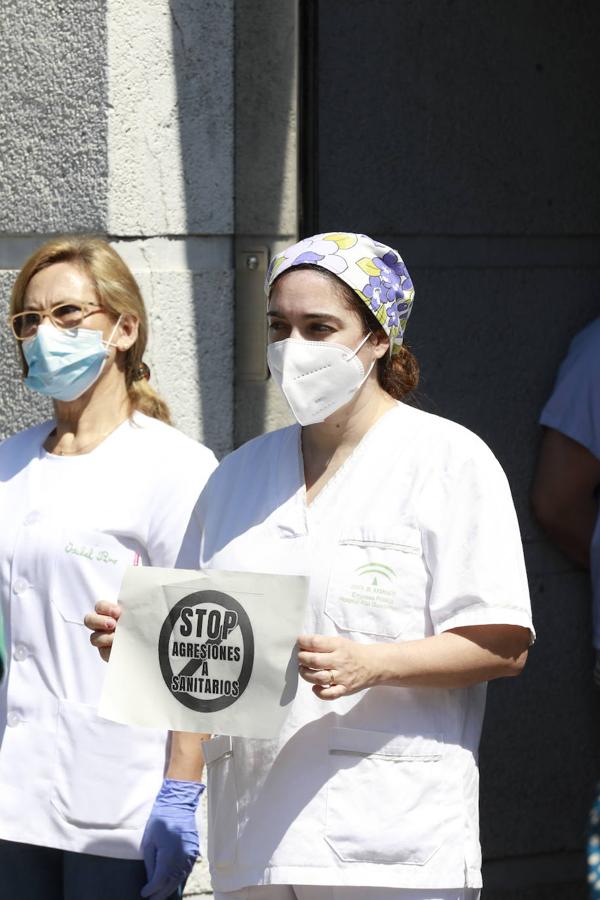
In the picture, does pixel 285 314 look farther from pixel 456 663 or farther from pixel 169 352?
pixel 169 352

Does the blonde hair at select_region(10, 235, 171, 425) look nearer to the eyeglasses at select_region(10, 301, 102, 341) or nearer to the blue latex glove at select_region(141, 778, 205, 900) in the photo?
the eyeglasses at select_region(10, 301, 102, 341)

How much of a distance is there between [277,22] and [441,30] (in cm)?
63

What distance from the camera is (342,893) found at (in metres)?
2.48

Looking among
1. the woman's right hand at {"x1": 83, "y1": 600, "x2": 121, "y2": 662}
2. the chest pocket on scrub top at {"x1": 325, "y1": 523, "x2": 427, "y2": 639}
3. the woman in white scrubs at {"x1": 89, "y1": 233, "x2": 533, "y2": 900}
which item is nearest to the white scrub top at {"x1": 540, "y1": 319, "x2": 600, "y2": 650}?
the woman in white scrubs at {"x1": 89, "y1": 233, "x2": 533, "y2": 900}

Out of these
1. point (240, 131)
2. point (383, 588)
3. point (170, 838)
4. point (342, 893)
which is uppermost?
point (240, 131)

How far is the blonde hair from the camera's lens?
322cm

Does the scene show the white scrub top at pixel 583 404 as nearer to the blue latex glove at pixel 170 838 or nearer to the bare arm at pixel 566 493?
the bare arm at pixel 566 493

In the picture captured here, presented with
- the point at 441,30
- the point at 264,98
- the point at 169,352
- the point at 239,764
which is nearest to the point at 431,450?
the point at 239,764

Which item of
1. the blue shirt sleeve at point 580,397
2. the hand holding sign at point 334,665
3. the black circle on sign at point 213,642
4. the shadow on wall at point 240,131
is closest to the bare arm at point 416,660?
the hand holding sign at point 334,665

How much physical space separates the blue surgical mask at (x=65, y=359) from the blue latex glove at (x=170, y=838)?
0.86 m

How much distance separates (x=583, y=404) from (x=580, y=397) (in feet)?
0.08

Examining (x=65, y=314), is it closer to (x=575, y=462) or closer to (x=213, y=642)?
(x=213, y=642)

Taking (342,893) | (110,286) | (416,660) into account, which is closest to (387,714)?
(416,660)

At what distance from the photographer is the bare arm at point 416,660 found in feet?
7.76
